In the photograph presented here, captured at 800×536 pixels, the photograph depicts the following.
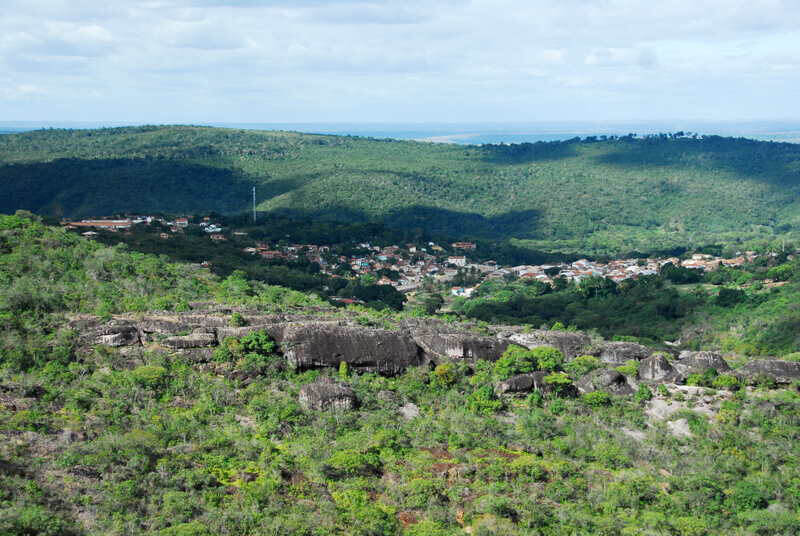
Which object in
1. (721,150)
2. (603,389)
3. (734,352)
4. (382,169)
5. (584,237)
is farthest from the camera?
(721,150)

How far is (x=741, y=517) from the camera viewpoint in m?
21.7

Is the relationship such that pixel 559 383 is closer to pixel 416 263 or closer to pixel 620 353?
pixel 620 353

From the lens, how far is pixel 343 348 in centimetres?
3128

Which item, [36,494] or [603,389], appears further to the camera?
[603,389]

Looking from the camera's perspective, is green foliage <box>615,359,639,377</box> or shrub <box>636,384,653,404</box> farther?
green foliage <box>615,359,639,377</box>

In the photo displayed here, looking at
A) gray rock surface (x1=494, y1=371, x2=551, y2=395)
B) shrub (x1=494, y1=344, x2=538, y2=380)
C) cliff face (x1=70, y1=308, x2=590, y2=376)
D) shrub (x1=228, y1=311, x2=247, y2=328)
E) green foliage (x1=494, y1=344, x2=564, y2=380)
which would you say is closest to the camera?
cliff face (x1=70, y1=308, x2=590, y2=376)

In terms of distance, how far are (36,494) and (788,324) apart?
47204 mm

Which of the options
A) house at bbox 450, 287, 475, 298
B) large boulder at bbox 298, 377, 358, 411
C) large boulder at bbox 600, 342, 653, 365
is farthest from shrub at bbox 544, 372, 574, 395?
house at bbox 450, 287, 475, 298

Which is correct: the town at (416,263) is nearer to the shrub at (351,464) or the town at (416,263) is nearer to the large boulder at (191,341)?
the large boulder at (191,341)

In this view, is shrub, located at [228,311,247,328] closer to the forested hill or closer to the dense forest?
the dense forest

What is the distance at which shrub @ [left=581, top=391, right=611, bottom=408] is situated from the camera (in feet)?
99.2

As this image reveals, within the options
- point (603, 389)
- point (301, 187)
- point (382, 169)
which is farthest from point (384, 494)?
point (382, 169)

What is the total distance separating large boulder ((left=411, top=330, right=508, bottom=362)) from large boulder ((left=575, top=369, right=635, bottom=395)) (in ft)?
13.3

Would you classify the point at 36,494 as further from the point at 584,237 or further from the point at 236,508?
the point at 584,237
